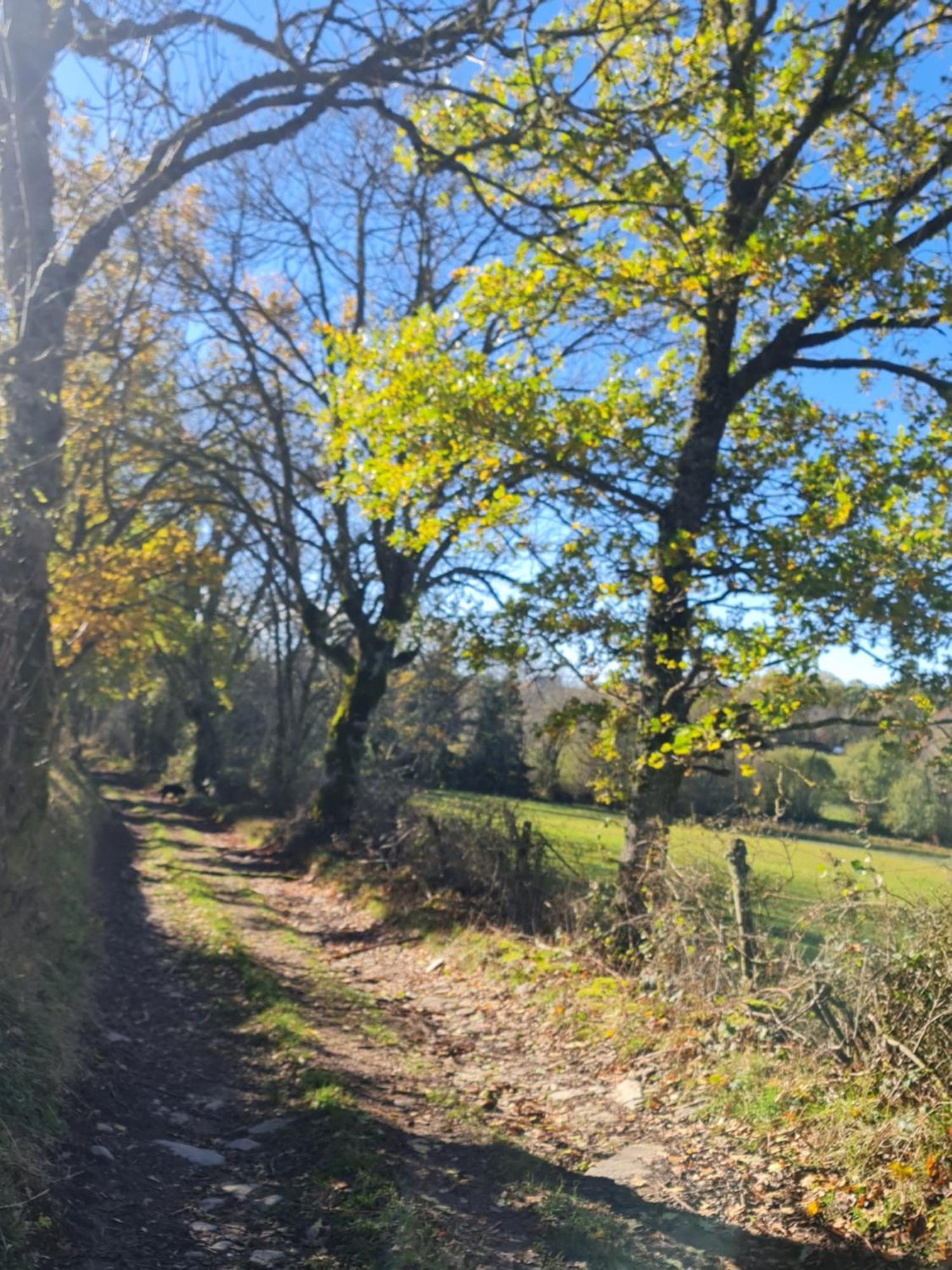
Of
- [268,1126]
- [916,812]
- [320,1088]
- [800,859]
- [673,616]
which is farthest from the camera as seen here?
[673,616]

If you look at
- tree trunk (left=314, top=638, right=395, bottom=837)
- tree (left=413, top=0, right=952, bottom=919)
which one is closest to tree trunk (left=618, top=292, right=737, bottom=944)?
tree (left=413, top=0, right=952, bottom=919)

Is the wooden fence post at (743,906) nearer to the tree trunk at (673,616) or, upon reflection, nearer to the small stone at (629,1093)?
the small stone at (629,1093)

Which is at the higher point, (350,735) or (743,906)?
(350,735)

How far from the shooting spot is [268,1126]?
21.4 ft

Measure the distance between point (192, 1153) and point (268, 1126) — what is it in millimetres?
661

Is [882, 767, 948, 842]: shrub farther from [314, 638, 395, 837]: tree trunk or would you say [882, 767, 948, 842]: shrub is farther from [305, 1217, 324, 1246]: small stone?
[314, 638, 395, 837]: tree trunk

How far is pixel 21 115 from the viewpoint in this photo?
7.65 metres

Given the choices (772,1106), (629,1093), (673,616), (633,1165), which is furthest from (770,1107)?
(673,616)

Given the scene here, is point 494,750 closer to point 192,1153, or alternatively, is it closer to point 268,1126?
point 268,1126

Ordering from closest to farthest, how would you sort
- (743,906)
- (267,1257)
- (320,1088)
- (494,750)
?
(267,1257)
(320,1088)
(743,906)
(494,750)

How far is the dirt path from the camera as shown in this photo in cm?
477

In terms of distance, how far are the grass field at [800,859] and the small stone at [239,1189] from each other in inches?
153

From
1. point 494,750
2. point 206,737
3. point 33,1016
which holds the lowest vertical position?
point 33,1016

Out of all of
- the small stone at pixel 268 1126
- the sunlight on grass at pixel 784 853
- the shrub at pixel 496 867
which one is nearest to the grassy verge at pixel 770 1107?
the sunlight on grass at pixel 784 853
